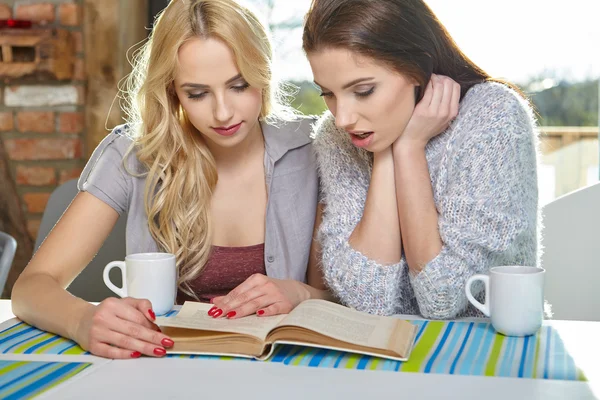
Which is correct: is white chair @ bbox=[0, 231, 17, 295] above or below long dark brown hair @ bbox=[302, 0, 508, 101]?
below

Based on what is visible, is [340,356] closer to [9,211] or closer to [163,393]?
[163,393]

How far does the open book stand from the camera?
1.05 metres

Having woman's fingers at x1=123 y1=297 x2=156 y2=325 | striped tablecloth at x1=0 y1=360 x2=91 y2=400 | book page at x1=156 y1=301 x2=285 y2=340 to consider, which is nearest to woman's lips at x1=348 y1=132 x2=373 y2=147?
book page at x1=156 y1=301 x2=285 y2=340

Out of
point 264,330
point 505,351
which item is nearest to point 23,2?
point 264,330

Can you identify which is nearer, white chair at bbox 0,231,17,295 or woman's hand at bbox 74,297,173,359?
woman's hand at bbox 74,297,173,359

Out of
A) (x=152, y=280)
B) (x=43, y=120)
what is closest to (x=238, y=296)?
(x=152, y=280)

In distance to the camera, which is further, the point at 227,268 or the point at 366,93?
the point at 227,268

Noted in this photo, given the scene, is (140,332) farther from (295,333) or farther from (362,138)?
(362,138)

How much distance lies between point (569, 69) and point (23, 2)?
204cm

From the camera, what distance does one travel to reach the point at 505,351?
107 cm

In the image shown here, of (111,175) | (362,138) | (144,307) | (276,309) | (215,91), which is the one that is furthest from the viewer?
(111,175)

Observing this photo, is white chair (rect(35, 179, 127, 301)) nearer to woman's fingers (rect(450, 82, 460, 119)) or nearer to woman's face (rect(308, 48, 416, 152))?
woman's face (rect(308, 48, 416, 152))

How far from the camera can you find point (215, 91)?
147cm

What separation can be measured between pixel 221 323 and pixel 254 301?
0.37 ft
